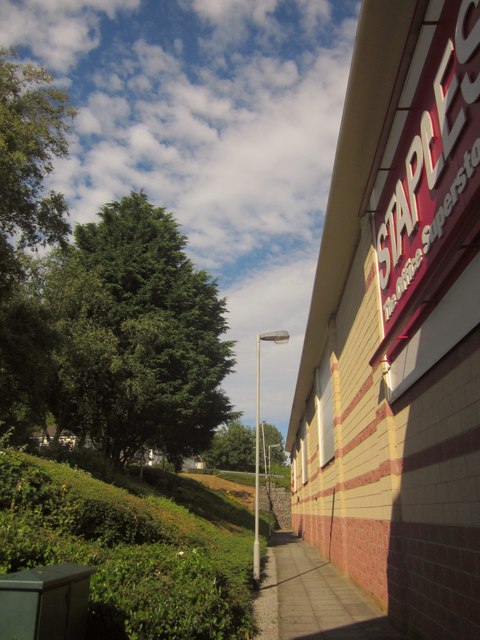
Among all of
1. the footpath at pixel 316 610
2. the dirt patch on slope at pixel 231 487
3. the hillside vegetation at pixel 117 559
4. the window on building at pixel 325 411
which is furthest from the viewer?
the dirt patch on slope at pixel 231 487

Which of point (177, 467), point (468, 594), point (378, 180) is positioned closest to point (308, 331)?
point (378, 180)

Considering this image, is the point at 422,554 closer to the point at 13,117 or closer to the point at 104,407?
the point at 13,117

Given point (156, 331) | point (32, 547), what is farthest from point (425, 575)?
point (156, 331)

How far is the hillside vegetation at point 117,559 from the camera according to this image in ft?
16.5

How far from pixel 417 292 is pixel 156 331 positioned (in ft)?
53.4

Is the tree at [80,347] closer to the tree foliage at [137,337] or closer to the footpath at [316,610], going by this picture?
the tree foliage at [137,337]

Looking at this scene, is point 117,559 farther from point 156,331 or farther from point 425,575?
Result: point 156,331

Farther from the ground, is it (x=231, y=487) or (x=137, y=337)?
(x=137, y=337)

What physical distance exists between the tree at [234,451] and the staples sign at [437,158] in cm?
8306

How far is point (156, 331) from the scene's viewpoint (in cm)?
2077

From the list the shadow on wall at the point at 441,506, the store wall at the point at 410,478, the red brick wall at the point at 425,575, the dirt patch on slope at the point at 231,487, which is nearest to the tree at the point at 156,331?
the store wall at the point at 410,478

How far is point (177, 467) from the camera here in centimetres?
2855

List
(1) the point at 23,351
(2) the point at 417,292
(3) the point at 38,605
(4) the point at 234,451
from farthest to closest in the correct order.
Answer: (4) the point at 234,451, (1) the point at 23,351, (2) the point at 417,292, (3) the point at 38,605

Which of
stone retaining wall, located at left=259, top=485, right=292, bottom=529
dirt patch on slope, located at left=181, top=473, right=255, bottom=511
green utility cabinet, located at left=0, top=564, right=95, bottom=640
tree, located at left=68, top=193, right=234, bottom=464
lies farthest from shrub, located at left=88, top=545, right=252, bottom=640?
stone retaining wall, located at left=259, top=485, right=292, bottom=529
